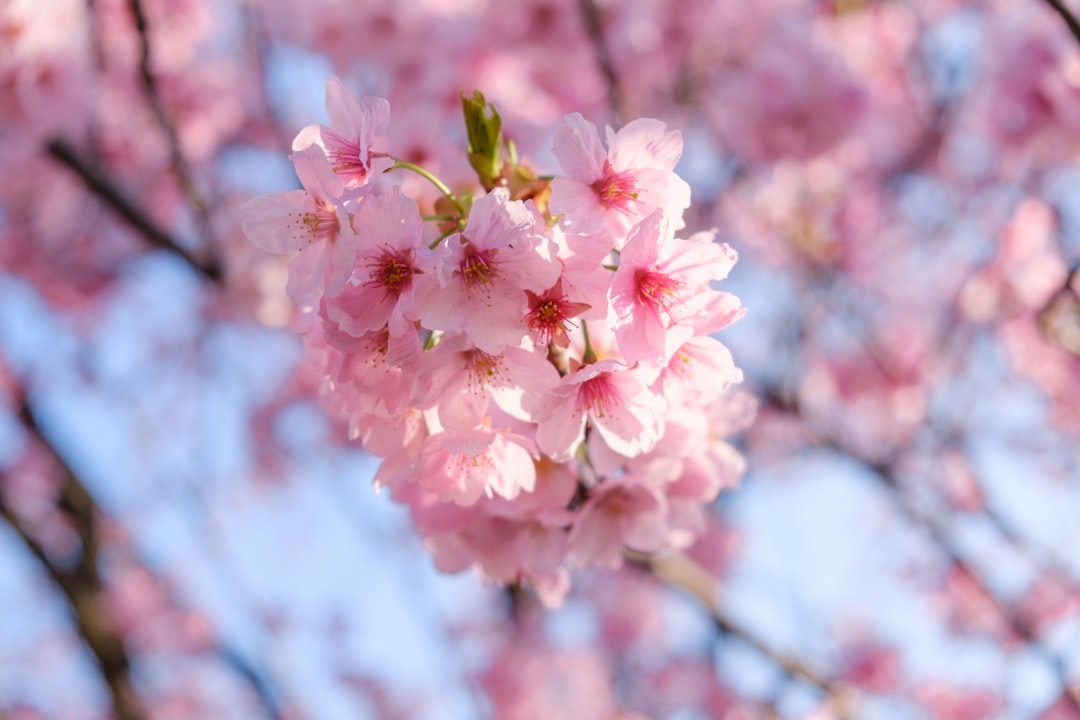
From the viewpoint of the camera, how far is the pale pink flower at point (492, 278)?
1026 millimetres


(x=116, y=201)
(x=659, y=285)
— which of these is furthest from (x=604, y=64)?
(x=659, y=285)

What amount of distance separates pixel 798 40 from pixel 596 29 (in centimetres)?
106

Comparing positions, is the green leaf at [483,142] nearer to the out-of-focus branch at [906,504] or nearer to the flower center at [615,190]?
the flower center at [615,190]

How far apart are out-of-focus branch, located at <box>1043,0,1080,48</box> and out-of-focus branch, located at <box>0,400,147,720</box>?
426 cm

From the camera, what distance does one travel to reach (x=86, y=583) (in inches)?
165

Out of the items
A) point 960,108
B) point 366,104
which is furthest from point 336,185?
point 960,108

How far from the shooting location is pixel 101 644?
397 centimetres

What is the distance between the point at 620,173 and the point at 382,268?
0.34 metres

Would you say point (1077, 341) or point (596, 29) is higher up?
point (596, 29)

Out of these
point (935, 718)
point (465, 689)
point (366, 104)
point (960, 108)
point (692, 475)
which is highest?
point (366, 104)

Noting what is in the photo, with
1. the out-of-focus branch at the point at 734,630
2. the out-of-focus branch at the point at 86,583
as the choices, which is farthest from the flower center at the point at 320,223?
the out-of-focus branch at the point at 86,583

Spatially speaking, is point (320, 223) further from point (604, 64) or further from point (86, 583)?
point (86, 583)

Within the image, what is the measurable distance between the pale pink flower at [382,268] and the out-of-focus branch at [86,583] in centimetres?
361

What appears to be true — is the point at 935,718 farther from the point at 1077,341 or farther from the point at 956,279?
the point at 1077,341
